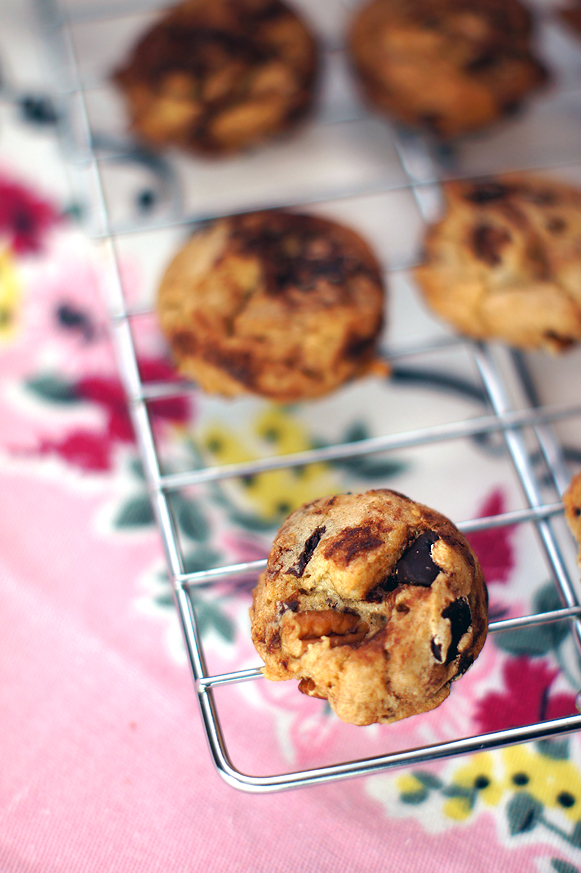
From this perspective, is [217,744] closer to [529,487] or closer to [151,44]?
[529,487]

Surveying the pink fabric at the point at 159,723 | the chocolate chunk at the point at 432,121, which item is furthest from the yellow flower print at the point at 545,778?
the chocolate chunk at the point at 432,121

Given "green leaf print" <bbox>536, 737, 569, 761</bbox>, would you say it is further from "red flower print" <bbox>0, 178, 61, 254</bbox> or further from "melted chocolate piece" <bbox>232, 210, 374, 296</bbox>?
"red flower print" <bbox>0, 178, 61, 254</bbox>

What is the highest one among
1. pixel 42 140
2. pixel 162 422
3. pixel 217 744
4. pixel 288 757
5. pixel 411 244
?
pixel 42 140

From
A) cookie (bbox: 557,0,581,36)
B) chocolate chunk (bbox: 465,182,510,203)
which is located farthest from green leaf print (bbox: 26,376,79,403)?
cookie (bbox: 557,0,581,36)

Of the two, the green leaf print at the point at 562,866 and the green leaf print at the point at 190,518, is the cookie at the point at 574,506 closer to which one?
the green leaf print at the point at 562,866

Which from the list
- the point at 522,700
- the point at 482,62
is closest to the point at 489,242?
the point at 482,62

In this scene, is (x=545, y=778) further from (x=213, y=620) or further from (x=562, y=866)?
(x=213, y=620)

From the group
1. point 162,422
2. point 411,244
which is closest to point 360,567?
point 162,422
